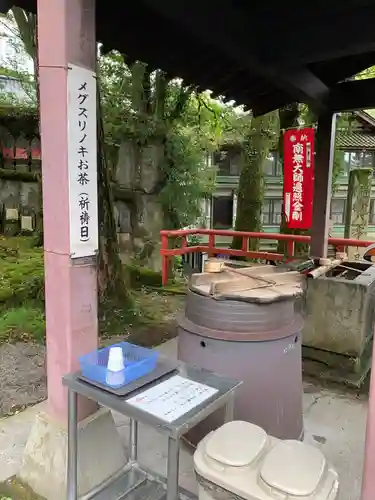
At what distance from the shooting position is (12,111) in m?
10.7

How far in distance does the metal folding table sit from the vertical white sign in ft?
2.42

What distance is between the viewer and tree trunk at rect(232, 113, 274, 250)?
37.1 ft

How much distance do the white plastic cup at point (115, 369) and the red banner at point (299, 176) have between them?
447 centimetres

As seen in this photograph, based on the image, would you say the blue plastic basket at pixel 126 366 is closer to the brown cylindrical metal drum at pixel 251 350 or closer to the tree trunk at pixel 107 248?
the brown cylindrical metal drum at pixel 251 350

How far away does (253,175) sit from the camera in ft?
37.5

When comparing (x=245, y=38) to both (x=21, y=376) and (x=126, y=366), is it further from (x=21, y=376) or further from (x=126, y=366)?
(x=21, y=376)

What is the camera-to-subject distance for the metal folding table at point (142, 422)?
1.67 metres

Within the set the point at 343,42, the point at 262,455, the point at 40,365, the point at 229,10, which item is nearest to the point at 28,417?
the point at 40,365

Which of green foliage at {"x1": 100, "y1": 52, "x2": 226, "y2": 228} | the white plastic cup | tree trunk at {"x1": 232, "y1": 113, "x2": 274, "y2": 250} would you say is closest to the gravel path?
the white plastic cup

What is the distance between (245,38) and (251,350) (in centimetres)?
293

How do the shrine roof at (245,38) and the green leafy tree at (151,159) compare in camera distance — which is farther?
the green leafy tree at (151,159)

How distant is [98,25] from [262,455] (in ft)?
10.9

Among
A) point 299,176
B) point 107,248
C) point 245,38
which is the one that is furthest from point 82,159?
point 299,176

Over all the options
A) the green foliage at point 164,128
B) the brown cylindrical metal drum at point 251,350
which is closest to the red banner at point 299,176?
the green foliage at point 164,128
